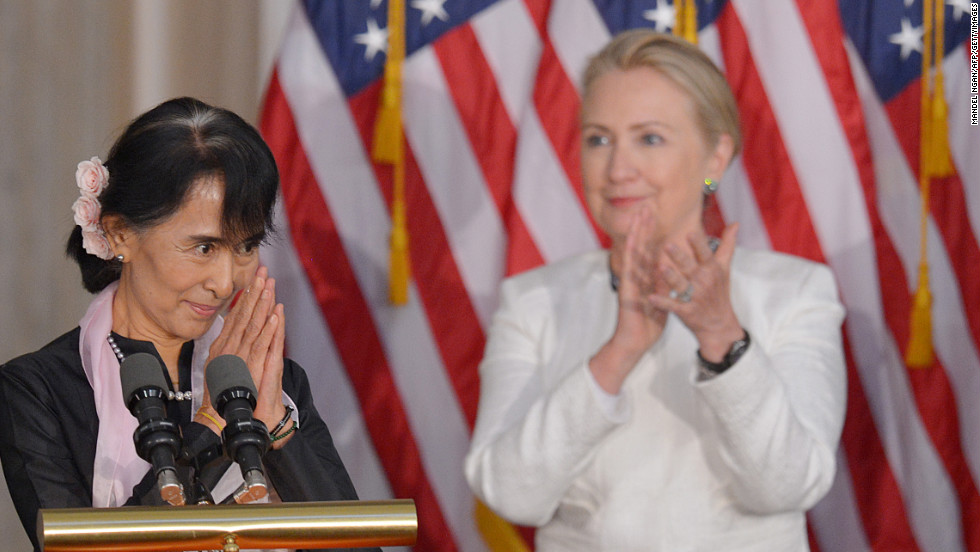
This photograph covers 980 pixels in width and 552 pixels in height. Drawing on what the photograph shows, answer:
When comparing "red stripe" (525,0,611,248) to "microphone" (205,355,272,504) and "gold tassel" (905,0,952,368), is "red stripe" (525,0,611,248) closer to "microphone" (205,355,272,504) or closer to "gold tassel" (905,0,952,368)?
"gold tassel" (905,0,952,368)

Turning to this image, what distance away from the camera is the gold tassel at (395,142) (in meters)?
2.67

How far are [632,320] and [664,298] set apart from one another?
0.08 m

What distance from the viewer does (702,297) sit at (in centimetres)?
174

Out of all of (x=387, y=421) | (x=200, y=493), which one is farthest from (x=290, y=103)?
(x=200, y=493)

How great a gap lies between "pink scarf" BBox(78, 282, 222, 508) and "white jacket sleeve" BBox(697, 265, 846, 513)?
73 centimetres

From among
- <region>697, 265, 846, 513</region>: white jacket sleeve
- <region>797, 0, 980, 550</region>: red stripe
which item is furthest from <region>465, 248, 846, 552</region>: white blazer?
<region>797, 0, 980, 550</region>: red stripe

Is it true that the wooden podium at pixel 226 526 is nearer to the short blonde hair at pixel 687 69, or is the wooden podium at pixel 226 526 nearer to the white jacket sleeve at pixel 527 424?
the white jacket sleeve at pixel 527 424

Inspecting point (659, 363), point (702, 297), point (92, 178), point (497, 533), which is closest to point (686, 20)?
point (659, 363)

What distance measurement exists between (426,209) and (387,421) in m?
0.50

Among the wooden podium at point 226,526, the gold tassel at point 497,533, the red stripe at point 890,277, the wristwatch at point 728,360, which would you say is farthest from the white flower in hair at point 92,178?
the red stripe at point 890,277

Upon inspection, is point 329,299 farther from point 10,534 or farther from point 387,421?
point 10,534

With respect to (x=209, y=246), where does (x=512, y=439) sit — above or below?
below

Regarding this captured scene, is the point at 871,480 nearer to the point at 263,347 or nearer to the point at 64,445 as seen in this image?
the point at 263,347

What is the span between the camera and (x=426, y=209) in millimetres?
2764
